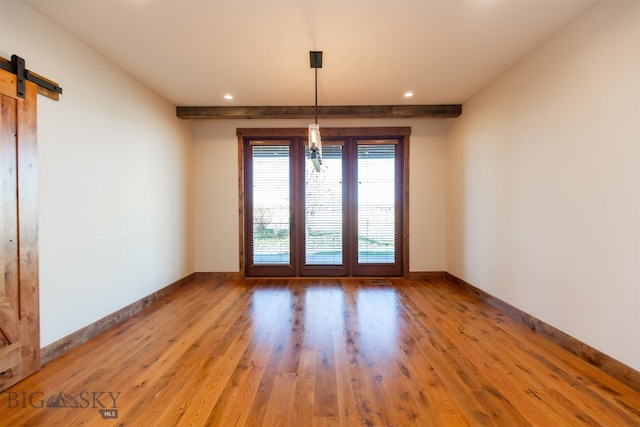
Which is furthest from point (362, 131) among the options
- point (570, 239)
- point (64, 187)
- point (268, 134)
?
point (64, 187)

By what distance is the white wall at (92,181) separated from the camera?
2211 millimetres

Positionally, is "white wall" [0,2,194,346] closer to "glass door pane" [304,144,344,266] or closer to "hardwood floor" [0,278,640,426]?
"hardwood floor" [0,278,640,426]

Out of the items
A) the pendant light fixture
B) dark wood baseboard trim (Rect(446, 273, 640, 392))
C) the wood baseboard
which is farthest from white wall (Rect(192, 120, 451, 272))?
the pendant light fixture

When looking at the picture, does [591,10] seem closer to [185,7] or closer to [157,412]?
[185,7]

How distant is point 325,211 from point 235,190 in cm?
169

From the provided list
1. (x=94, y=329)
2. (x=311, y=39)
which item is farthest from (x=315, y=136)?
(x=94, y=329)

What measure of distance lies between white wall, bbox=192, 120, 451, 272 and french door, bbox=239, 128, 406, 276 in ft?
0.74

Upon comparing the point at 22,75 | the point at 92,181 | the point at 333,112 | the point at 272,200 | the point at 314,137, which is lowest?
the point at 272,200

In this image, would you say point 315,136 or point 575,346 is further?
point 315,136

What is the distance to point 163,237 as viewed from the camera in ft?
12.8

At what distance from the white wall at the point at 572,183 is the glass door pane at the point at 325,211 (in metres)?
2.28

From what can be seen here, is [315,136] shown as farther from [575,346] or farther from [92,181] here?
[575,346]

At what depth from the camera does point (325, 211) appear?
484 centimetres

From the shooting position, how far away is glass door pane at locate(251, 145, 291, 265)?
485cm
